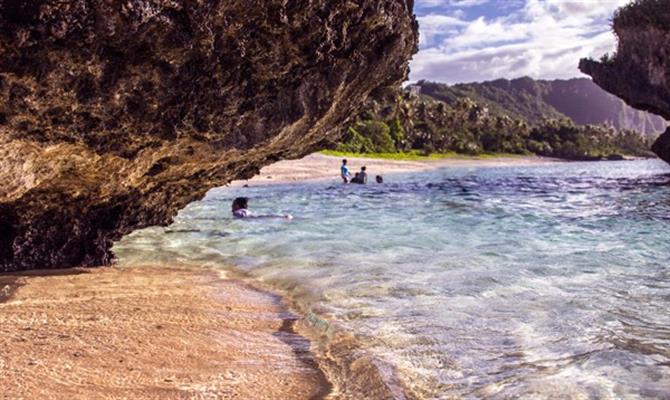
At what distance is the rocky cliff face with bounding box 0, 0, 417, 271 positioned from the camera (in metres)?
4.14

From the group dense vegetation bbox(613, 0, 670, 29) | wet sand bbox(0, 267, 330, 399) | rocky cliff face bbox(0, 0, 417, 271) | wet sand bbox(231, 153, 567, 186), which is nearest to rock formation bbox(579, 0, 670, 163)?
dense vegetation bbox(613, 0, 670, 29)

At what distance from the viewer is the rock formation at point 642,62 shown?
3338cm

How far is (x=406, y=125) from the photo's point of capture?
9325cm

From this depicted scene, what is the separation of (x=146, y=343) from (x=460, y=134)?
351ft

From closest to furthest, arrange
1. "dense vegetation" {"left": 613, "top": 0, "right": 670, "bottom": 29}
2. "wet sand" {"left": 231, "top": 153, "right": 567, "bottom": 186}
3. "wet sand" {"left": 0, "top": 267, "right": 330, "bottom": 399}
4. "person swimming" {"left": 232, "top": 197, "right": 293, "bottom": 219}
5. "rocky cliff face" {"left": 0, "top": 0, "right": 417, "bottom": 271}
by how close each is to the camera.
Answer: "wet sand" {"left": 0, "top": 267, "right": 330, "bottom": 399}
"rocky cliff face" {"left": 0, "top": 0, "right": 417, "bottom": 271}
"person swimming" {"left": 232, "top": 197, "right": 293, "bottom": 219}
"dense vegetation" {"left": 613, "top": 0, "right": 670, "bottom": 29}
"wet sand" {"left": 231, "top": 153, "right": 567, "bottom": 186}

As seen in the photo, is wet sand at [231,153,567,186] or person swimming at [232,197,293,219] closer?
person swimming at [232,197,293,219]

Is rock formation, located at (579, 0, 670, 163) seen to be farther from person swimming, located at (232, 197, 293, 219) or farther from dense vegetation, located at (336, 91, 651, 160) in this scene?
dense vegetation, located at (336, 91, 651, 160)

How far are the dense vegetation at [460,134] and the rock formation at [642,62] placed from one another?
3236 centimetres

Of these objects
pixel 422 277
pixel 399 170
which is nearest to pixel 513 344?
pixel 422 277

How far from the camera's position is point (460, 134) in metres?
107

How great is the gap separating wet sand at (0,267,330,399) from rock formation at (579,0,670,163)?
35.0 metres

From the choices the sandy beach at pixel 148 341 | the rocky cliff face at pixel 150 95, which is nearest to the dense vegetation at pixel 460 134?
the rocky cliff face at pixel 150 95

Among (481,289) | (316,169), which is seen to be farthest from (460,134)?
(481,289)

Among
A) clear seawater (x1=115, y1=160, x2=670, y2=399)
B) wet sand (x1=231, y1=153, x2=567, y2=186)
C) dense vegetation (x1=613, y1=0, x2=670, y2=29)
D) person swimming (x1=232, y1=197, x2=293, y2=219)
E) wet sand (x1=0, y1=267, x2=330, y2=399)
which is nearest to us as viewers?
wet sand (x1=0, y1=267, x2=330, y2=399)
